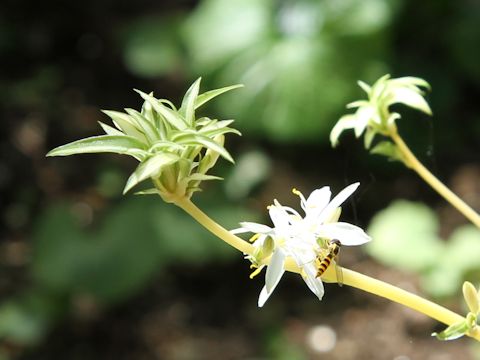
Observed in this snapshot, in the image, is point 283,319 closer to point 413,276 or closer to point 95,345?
point 413,276

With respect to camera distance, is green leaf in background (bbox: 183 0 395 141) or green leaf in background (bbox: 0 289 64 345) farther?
green leaf in background (bbox: 183 0 395 141)

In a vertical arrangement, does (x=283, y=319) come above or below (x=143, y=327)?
above

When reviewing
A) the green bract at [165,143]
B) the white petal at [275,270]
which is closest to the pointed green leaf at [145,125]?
the green bract at [165,143]

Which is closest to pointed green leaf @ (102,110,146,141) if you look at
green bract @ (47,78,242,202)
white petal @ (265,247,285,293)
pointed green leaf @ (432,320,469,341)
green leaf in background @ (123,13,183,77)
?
green bract @ (47,78,242,202)

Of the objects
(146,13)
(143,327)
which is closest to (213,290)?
(143,327)

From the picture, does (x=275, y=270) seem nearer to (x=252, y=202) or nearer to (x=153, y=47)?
(x=252, y=202)

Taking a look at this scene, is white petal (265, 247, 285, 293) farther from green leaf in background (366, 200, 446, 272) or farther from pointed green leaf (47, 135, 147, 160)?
green leaf in background (366, 200, 446, 272)

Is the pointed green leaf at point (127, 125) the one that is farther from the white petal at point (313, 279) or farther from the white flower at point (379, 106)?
the white flower at point (379, 106)
